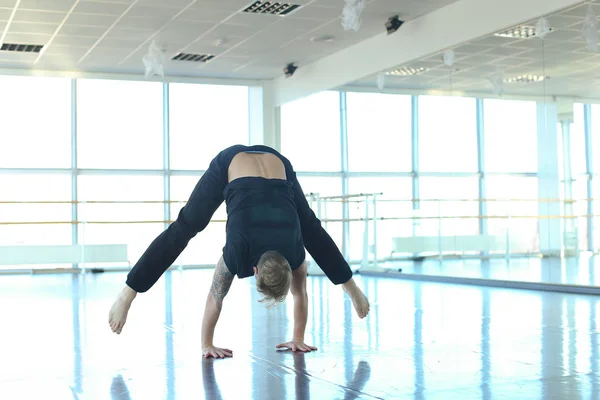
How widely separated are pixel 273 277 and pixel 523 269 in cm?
528

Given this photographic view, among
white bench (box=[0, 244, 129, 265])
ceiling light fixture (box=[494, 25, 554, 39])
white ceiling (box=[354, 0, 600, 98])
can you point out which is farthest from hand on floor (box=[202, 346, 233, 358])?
white bench (box=[0, 244, 129, 265])

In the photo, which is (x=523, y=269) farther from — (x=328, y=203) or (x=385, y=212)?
(x=328, y=203)

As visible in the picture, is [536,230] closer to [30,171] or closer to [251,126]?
[251,126]

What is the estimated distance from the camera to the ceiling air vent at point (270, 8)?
8625 millimetres

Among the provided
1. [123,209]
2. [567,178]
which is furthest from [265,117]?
[567,178]

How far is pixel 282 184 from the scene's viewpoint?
3264 mm

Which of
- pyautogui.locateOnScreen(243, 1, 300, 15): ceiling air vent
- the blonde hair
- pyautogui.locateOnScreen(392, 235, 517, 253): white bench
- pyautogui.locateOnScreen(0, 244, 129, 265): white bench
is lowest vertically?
pyautogui.locateOnScreen(0, 244, 129, 265): white bench

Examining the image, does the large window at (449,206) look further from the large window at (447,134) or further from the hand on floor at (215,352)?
the hand on floor at (215,352)

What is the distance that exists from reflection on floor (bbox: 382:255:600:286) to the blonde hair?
4.47 metres

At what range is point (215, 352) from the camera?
3424 mm

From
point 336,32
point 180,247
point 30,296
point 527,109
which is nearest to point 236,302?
point 30,296

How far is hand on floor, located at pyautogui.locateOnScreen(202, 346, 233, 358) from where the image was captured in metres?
3.41

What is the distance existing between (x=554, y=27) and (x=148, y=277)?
5.24 metres

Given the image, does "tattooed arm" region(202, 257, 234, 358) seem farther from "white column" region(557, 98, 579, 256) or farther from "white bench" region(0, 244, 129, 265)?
"white bench" region(0, 244, 129, 265)
